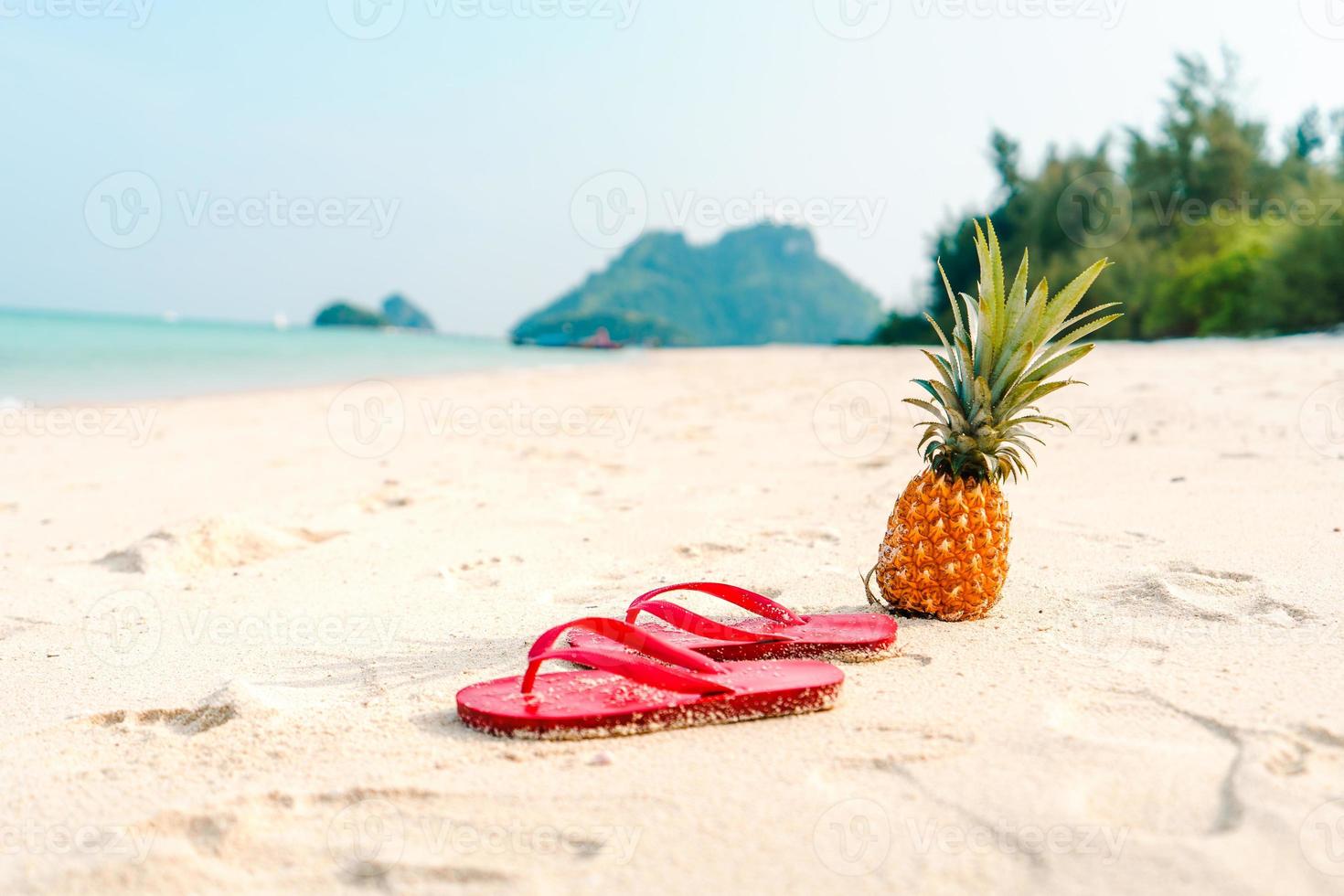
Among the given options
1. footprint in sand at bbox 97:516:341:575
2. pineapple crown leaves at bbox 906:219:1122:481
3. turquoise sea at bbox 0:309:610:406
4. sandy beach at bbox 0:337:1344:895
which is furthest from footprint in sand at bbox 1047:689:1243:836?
turquoise sea at bbox 0:309:610:406

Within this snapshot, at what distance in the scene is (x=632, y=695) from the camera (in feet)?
6.20

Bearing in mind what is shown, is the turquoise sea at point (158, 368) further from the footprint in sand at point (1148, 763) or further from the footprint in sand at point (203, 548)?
the footprint in sand at point (1148, 763)

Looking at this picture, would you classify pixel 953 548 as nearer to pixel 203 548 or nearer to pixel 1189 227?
pixel 203 548

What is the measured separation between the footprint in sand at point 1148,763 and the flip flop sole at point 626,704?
499mm

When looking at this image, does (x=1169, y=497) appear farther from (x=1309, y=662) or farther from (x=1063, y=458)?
(x=1309, y=662)

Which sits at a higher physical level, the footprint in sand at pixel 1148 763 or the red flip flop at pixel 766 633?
the red flip flop at pixel 766 633

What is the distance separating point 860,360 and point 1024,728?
1410cm

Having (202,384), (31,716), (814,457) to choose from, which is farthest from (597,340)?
(31,716)

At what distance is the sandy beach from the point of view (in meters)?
1.38

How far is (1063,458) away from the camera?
4.92m

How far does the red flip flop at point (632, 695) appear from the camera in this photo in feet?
5.88

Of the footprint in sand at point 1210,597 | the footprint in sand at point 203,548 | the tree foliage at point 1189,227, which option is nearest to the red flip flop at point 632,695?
the footprint in sand at point 1210,597

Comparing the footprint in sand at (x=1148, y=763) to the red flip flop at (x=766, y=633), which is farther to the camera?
the red flip flop at (x=766, y=633)

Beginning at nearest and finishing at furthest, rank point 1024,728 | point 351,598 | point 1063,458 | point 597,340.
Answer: point 1024,728 → point 351,598 → point 1063,458 → point 597,340
